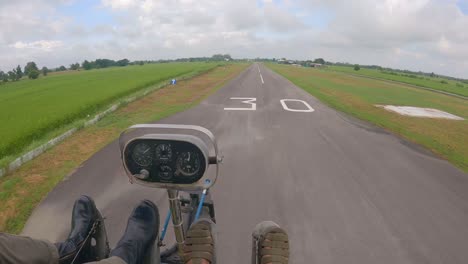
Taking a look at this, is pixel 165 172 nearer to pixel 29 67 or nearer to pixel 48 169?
pixel 48 169

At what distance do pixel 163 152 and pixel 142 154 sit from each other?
21 centimetres

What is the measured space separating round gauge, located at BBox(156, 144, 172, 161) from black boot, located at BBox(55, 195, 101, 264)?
1.32m

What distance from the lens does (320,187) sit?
6441 mm

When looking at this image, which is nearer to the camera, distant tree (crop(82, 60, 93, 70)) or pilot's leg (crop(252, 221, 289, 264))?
pilot's leg (crop(252, 221, 289, 264))

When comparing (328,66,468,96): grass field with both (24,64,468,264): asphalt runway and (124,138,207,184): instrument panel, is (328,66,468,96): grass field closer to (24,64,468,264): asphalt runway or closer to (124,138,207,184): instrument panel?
(24,64,468,264): asphalt runway

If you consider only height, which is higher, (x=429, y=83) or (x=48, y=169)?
(x=429, y=83)

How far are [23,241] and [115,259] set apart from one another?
0.70m

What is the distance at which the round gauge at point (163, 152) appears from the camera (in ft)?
7.81

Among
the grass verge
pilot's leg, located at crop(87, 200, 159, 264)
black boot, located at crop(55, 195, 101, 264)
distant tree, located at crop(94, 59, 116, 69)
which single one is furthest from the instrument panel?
distant tree, located at crop(94, 59, 116, 69)

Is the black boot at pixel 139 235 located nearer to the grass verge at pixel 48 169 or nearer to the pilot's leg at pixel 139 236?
the pilot's leg at pixel 139 236

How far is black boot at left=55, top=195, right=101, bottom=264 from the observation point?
260 cm

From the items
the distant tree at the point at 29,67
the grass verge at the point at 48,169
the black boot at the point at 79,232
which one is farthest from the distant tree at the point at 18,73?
the black boot at the point at 79,232

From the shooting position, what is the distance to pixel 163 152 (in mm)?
2406

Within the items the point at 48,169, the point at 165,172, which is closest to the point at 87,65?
the point at 48,169
